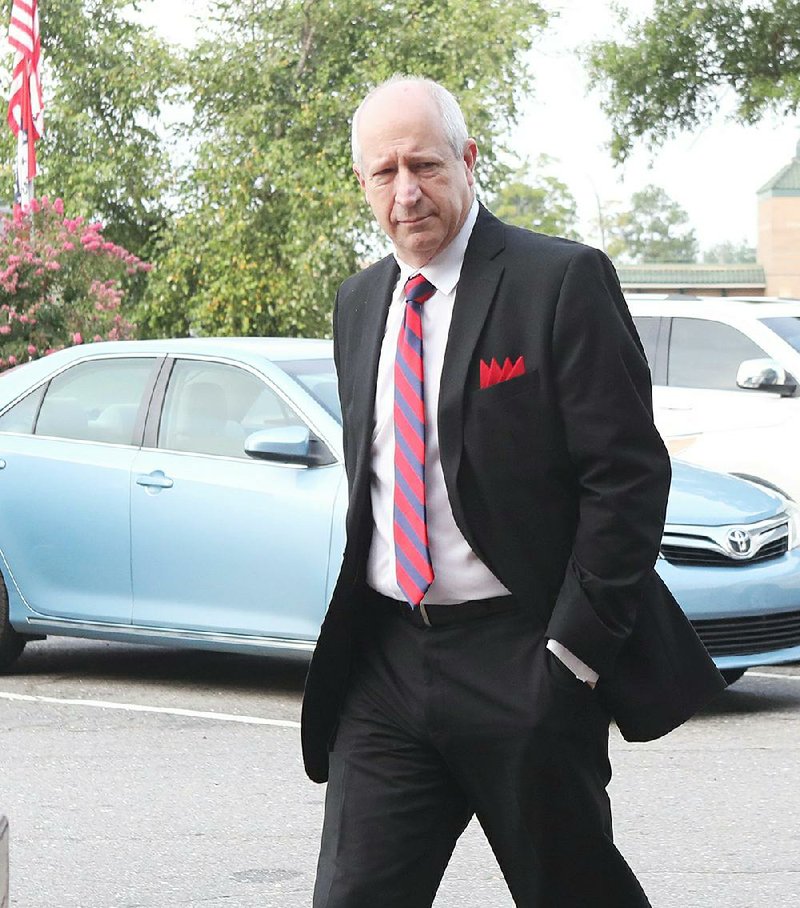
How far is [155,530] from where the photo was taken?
7.28 m

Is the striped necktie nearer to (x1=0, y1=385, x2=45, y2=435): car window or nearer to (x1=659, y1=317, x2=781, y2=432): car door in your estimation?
(x1=0, y1=385, x2=45, y2=435): car window

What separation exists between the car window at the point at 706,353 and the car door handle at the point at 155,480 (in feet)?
14.9

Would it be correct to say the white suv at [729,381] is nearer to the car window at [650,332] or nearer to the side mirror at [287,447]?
the car window at [650,332]

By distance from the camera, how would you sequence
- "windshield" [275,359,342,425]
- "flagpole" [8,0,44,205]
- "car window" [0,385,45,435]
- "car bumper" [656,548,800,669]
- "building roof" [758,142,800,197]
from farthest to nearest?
1. "building roof" [758,142,800,197]
2. "flagpole" [8,0,44,205]
3. "car window" [0,385,45,435]
4. "windshield" [275,359,342,425]
5. "car bumper" [656,548,800,669]

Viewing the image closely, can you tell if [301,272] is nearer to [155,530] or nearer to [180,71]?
[180,71]

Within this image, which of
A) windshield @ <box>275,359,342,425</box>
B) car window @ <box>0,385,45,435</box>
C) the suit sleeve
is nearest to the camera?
the suit sleeve

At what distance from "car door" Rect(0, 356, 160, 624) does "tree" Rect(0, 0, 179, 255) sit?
16.3 meters

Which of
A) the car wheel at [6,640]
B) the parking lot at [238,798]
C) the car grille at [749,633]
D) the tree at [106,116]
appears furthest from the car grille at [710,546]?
the tree at [106,116]

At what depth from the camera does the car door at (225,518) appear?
691 cm

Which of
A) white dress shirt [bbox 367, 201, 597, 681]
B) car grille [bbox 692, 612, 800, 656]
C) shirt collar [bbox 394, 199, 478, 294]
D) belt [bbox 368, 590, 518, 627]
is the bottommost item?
car grille [bbox 692, 612, 800, 656]

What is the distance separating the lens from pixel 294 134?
23875 millimetres

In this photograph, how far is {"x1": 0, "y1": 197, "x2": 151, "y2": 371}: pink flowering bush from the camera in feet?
49.5

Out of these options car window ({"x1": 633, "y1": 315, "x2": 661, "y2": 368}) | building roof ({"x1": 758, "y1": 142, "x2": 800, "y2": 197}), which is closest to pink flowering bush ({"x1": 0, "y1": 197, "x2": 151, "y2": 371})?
car window ({"x1": 633, "y1": 315, "x2": 661, "y2": 368})

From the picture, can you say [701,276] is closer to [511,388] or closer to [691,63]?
[691,63]
